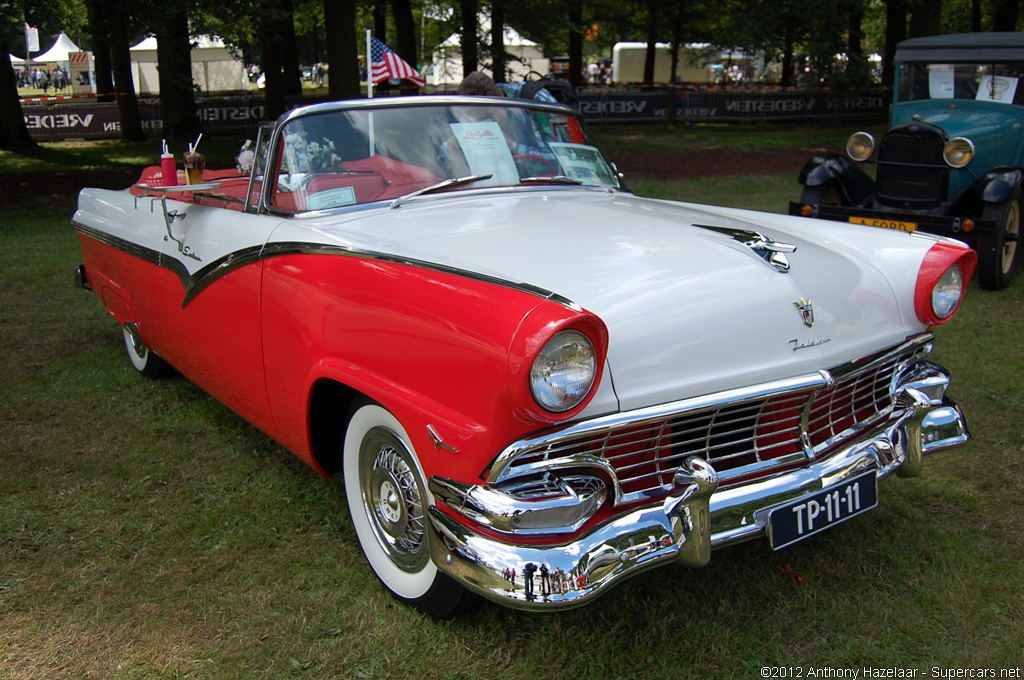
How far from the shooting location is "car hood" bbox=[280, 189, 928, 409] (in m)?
2.35

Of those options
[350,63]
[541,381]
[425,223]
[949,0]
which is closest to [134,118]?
[350,63]

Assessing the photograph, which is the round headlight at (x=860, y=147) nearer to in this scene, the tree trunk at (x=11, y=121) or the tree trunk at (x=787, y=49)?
the tree trunk at (x=11, y=121)

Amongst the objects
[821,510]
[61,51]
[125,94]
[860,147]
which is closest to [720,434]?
[821,510]

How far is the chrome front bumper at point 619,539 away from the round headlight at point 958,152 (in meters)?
5.47

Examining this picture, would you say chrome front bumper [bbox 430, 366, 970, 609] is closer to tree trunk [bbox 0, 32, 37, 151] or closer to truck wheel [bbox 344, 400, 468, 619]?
truck wheel [bbox 344, 400, 468, 619]

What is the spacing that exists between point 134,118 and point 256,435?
53.9 feet

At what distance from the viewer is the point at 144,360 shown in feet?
16.0

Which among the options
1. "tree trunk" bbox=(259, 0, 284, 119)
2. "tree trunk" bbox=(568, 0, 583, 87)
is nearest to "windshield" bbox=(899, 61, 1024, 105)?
"tree trunk" bbox=(259, 0, 284, 119)

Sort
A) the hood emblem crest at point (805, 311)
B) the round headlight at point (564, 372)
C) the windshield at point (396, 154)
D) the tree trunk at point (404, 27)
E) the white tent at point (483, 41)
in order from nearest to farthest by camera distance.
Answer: the round headlight at point (564, 372) → the hood emblem crest at point (805, 311) → the windshield at point (396, 154) → the tree trunk at point (404, 27) → the white tent at point (483, 41)

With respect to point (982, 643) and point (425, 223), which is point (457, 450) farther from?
point (982, 643)

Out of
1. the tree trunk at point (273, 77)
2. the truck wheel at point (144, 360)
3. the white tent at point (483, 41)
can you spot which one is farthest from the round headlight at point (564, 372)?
the white tent at point (483, 41)

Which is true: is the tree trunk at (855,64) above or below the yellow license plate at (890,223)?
above

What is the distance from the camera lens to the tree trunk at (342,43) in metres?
14.0

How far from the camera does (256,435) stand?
13.3 ft
